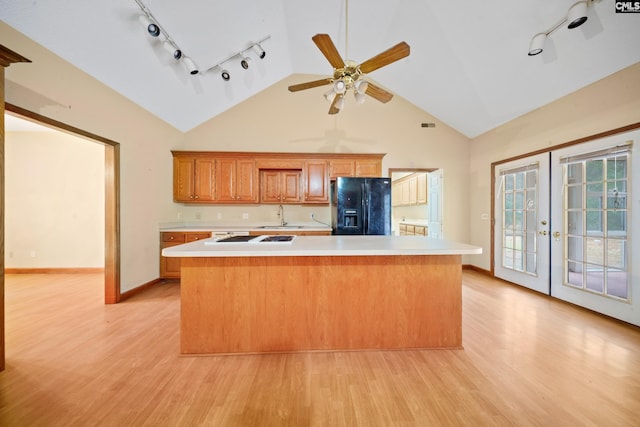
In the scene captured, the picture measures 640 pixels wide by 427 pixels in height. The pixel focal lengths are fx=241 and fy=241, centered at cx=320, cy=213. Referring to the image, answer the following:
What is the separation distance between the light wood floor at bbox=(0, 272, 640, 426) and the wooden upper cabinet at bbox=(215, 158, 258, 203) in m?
2.35

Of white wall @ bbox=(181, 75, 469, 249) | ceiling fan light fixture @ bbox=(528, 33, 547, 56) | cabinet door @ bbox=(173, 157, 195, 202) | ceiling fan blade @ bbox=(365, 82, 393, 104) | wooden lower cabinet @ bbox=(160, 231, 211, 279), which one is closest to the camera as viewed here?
ceiling fan blade @ bbox=(365, 82, 393, 104)

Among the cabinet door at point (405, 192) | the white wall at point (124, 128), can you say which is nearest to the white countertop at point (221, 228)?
the white wall at point (124, 128)

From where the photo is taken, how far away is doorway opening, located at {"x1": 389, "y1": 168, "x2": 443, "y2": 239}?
480cm

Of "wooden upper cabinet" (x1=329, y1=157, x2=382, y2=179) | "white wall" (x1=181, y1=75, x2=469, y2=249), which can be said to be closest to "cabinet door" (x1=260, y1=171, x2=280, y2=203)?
"white wall" (x1=181, y1=75, x2=469, y2=249)

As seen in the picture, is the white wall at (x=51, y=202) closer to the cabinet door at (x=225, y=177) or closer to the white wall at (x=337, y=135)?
the white wall at (x=337, y=135)

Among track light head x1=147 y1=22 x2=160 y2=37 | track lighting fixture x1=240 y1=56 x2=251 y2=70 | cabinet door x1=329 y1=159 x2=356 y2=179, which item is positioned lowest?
cabinet door x1=329 y1=159 x2=356 y2=179

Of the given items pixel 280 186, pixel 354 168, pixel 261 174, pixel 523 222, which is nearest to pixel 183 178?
pixel 261 174

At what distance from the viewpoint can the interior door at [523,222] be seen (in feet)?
11.0

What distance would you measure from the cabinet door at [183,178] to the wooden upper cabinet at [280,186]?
4.09 ft

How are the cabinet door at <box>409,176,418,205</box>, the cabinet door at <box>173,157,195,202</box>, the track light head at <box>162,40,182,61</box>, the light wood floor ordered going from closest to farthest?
the light wood floor < the track light head at <box>162,40,182,61</box> < the cabinet door at <box>173,157,195,202</box> < the cabinet door at <box>409,176,418,205</box>

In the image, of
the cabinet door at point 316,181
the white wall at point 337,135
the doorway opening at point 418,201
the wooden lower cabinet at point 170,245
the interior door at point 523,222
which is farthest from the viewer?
the doorway opening at point 418,201

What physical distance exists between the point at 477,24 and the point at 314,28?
2.18 m

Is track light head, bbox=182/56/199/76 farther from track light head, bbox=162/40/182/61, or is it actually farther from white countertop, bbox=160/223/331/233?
white countertop, bbox=160/223/331/233

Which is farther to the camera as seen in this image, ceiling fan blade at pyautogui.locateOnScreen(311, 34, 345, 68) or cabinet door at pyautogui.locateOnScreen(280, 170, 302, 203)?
cabinet door at pyautogui.locateOnScreen(280, 170, 302, 203)
